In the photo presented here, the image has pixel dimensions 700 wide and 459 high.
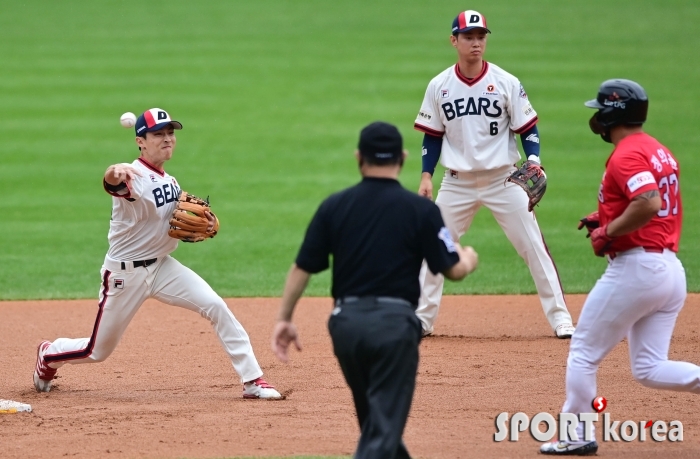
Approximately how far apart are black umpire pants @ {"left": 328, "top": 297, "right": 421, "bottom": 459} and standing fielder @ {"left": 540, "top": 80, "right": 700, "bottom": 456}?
1.13 metres

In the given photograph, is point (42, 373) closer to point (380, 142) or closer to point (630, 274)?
point (380, 142)

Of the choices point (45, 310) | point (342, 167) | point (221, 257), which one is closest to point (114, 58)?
point (342, 167)

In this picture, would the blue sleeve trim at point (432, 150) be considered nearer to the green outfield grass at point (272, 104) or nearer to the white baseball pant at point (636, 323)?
the green outfield grass at point (272, 104)

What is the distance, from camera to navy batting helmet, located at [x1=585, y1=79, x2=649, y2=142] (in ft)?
15.7

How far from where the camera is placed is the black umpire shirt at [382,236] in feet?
13.5

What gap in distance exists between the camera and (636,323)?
16.2ft

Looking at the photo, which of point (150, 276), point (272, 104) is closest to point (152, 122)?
point (150, 276)

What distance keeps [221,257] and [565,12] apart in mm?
18199

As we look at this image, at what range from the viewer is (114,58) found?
2322 centimetres

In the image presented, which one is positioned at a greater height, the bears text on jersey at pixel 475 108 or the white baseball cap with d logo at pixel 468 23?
the white baseball cap with d logo at pixel 468 23

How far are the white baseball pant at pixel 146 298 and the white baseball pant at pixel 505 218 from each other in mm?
1898

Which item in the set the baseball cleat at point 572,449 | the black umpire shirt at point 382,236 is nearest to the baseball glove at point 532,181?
the baseball cleat at point 572,449

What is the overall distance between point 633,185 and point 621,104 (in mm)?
442

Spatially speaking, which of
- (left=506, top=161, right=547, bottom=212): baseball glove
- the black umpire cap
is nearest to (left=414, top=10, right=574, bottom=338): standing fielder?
(left=506, top=161, right=547, bottom=212): baseball glove
